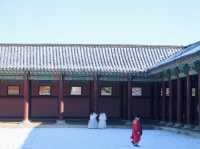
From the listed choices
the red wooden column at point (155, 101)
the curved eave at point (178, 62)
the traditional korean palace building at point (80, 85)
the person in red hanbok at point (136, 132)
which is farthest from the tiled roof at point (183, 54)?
the person in red hanbok at point (136, 132)

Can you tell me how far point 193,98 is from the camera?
26.9 m

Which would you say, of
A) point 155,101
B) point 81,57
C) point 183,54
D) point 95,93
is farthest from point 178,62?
point 81,57

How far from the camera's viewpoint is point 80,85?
32.5 metres

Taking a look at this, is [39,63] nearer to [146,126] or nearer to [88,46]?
[88,46]

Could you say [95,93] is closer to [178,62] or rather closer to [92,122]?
[92,122]

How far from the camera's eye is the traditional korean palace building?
1212 inches

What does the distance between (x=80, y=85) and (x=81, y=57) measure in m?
2.06

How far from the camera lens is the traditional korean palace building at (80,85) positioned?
30781 millimetres

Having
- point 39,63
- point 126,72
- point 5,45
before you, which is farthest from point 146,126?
point 5,45

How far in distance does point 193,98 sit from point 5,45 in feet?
47.2

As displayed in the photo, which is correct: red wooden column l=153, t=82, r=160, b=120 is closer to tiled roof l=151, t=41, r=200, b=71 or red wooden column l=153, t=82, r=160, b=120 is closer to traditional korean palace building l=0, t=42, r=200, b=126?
traditional korean palace building l=0, t=42, r=200, b=126

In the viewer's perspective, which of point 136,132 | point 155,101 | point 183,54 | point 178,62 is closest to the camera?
point 136,132

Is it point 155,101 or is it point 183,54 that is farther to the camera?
point 155,101

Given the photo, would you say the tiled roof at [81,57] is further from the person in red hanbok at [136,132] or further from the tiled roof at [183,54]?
the person in red hanbok at [136,132]
